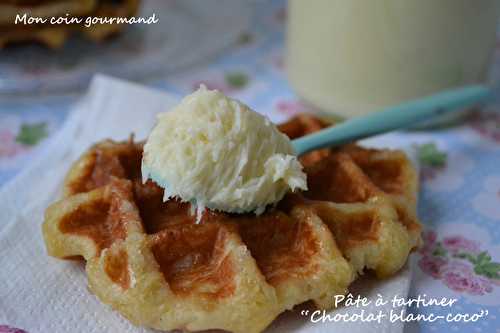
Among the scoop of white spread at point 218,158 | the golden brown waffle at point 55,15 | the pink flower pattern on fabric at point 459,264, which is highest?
the golden brown waffle at point 55,15

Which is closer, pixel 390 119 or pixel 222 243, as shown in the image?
pixel 222 243

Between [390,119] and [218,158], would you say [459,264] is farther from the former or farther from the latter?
[218,158]

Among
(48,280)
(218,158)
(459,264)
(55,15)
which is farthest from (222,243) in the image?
(55,15)

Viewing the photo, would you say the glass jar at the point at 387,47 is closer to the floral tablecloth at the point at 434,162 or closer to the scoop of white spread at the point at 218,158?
the floral tablecloth at the point at 434,162

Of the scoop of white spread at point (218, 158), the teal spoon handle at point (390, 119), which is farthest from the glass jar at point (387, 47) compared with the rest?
the scoop of white spread at point (218, 158)

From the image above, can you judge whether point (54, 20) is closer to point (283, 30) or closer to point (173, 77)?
point (173, 77)

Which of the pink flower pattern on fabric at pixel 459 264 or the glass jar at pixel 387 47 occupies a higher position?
the glass jar at pixel 387 47
